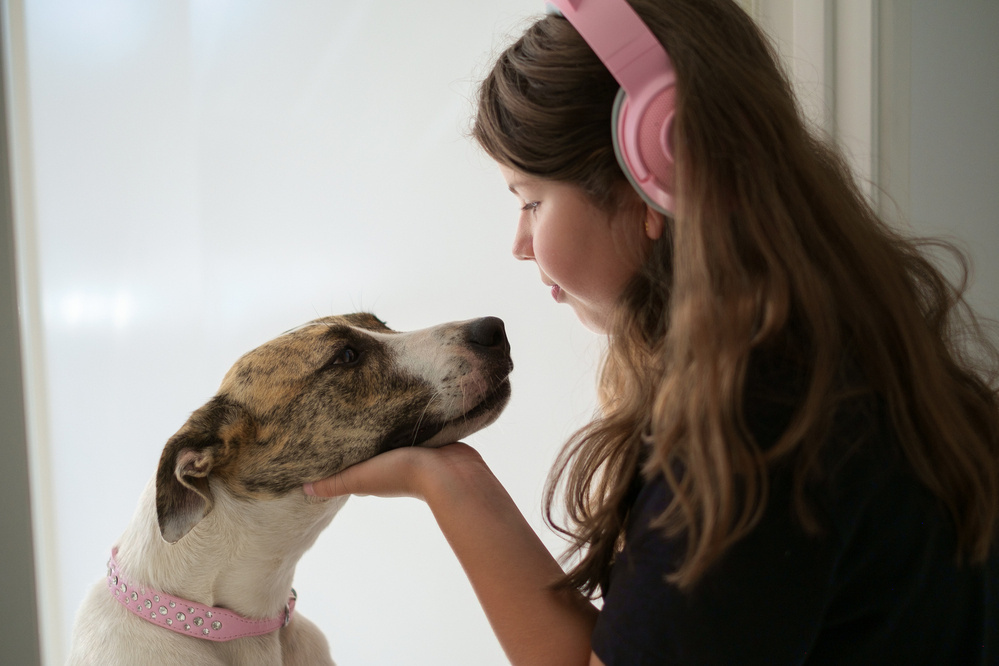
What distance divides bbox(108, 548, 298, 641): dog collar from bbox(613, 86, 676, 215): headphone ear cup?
0.93 meters

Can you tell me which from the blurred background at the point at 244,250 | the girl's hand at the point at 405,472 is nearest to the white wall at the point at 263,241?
the blurred background at the point at 244,250

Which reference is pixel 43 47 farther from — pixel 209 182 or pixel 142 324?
pixel 142 324

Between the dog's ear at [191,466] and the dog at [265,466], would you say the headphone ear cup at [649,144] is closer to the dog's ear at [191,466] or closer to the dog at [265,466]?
the dog at [265,466]

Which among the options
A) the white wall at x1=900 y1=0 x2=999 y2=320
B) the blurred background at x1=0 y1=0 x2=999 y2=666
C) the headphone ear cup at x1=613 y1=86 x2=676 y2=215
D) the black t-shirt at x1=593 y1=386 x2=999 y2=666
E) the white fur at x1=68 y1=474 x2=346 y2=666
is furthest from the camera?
the blurred background at x1=0 y1=0 x2=999 y2=666

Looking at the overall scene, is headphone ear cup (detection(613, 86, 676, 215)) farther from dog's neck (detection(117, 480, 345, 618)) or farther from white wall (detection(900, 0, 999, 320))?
white wall (detection(900, 0, 999, 320))

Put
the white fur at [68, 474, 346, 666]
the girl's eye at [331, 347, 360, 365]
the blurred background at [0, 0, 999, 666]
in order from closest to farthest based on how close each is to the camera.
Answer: the white fur at [68, 474, 346, 666] → the girl's eye at [331, 347, 360, 365] → the blurred background at [0, 0, 999, 666]

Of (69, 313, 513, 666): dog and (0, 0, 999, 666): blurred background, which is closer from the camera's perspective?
(69, 313, 513, 666): dog

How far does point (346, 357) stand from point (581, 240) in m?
0.48

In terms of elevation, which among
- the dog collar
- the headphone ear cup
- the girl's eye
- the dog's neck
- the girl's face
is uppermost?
the headphone ear cup

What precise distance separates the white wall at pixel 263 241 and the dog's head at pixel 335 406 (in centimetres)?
63

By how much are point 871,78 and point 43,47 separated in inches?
84.3

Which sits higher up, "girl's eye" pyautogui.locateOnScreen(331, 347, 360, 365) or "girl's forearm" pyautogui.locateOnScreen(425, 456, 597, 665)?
"girl's eye" pyautogui.locateOnScreen(331, 347, 360, 365)

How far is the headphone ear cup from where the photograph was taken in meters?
0.82

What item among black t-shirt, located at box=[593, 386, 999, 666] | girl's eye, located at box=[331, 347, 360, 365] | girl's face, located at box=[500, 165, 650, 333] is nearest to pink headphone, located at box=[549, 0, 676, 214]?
girl's face, located at box=[500, 165, 650, 333]
